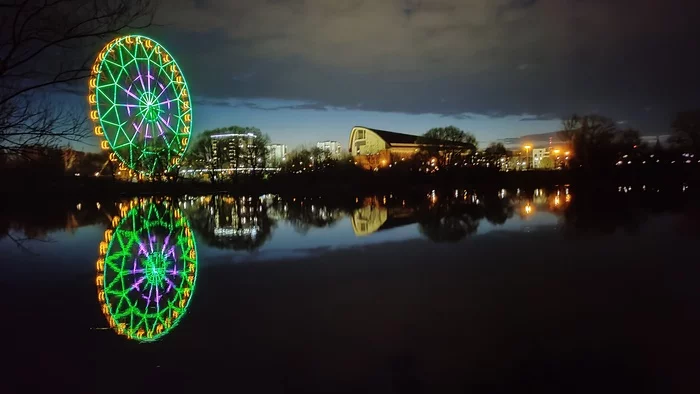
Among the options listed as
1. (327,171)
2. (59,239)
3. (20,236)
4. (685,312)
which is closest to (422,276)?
(685,312)

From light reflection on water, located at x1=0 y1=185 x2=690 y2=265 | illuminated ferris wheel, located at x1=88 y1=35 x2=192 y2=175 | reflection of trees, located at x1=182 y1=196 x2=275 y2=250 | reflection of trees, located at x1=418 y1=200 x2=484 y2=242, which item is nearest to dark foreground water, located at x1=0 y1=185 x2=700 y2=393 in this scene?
light reflection on water, located at x1=0 y1=185 x2=690 y2=265

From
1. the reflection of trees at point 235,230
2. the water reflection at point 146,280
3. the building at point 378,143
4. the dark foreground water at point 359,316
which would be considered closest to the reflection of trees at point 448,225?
the dark foreground water at point 359,316

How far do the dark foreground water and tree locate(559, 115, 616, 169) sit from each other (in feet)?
160

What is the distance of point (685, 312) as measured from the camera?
21.3ft

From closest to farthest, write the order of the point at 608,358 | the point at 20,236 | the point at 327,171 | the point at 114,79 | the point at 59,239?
the point at 608,358
the point at 59,239
the point at 20,236
the point at 114,79
the point at 327,171

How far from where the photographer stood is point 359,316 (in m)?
6.62

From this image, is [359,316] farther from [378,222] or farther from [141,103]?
[141,103]

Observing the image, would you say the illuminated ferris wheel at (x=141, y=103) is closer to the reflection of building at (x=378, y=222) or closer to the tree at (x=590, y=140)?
the reflection of building at (x=378, y=222)

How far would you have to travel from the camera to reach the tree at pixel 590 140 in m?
57.3

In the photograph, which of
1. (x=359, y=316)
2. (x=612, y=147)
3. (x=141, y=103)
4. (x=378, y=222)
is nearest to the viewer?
(x=359, y=316)

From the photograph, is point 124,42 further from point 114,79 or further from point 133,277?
point 133,277

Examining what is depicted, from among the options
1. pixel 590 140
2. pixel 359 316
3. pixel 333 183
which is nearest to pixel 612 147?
pixel 590 140

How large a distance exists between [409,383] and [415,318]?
1999 millimetres

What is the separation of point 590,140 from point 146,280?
63.8m
